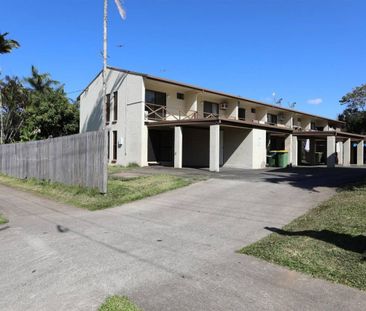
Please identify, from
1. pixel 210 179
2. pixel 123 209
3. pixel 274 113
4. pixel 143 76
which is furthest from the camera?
pixel 274 113

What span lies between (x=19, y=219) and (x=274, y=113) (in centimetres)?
3232

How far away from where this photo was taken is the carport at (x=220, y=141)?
74.1 ft

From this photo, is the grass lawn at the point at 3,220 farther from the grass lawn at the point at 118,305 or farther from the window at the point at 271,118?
the window at the point at 271,118

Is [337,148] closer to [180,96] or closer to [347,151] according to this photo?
[347,151]

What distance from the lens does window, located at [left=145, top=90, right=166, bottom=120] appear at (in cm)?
2534

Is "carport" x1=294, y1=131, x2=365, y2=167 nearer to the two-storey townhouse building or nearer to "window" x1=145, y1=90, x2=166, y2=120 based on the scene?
the two-storey townhouse building

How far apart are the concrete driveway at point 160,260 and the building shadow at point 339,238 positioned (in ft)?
2.53

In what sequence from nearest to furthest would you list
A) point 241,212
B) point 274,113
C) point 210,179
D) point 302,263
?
point 302,263 < point 241,212 < point 210,179 < point 274,113

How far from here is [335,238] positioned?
6.66 m

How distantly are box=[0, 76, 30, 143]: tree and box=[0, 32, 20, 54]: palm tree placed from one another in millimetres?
18390

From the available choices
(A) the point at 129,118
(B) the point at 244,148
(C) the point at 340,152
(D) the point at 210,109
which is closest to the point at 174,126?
(A) the point at 129,118

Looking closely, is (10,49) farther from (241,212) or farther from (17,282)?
(17,282)

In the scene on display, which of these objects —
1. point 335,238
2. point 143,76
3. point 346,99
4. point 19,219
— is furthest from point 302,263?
point 346,99

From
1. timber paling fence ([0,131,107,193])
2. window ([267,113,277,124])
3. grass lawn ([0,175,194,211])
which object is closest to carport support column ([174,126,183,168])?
grass lawn ([0,175,194,211])
